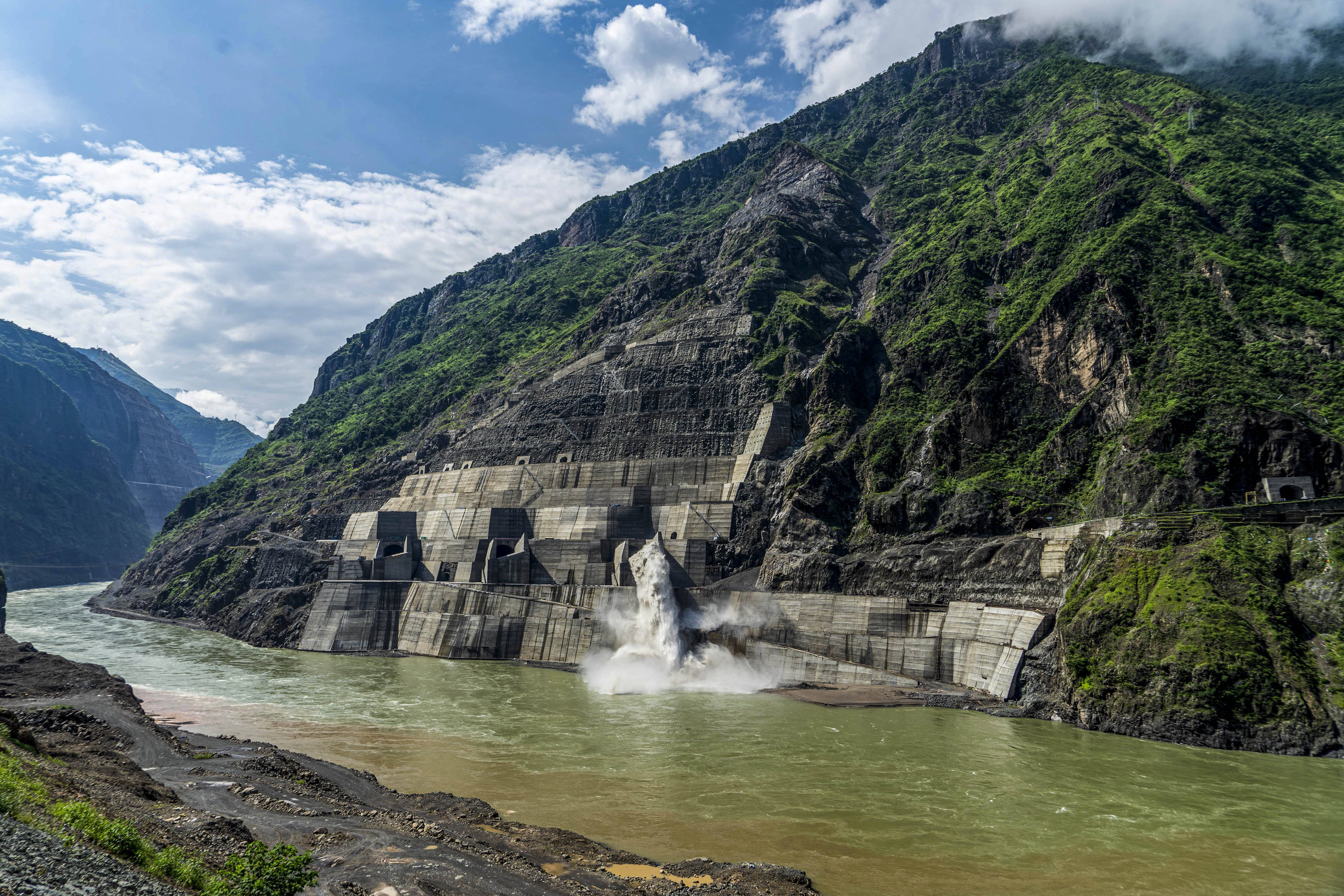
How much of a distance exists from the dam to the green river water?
7.96 m

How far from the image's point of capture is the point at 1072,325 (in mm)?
69250

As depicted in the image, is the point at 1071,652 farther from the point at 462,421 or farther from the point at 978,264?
the point at 462,421

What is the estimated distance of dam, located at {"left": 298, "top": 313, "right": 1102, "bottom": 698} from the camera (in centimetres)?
5331

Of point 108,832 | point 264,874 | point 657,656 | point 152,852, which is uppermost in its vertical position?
point 108,832

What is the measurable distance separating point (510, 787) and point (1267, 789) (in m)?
28.3

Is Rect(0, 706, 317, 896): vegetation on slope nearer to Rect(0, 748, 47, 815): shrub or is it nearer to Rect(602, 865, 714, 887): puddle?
Rect(0, 748, 47, 815): shrub

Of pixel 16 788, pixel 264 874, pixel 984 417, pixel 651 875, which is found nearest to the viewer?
pixel 264 874

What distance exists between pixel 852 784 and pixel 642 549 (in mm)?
44124

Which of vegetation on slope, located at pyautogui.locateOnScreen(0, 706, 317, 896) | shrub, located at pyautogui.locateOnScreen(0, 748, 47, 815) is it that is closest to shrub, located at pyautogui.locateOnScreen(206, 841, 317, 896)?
vegetation on slope, located at pyautogui.locateOnScreen(0, 706, 317, 896)

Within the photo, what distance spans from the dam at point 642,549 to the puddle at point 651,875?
30300mm

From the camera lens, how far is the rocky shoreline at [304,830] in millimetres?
16438

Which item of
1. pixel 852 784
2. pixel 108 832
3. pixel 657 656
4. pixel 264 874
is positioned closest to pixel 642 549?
pixel 657 656

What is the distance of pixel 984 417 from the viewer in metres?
69.2

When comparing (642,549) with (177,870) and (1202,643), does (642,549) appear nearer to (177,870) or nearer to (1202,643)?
(1202,643)
